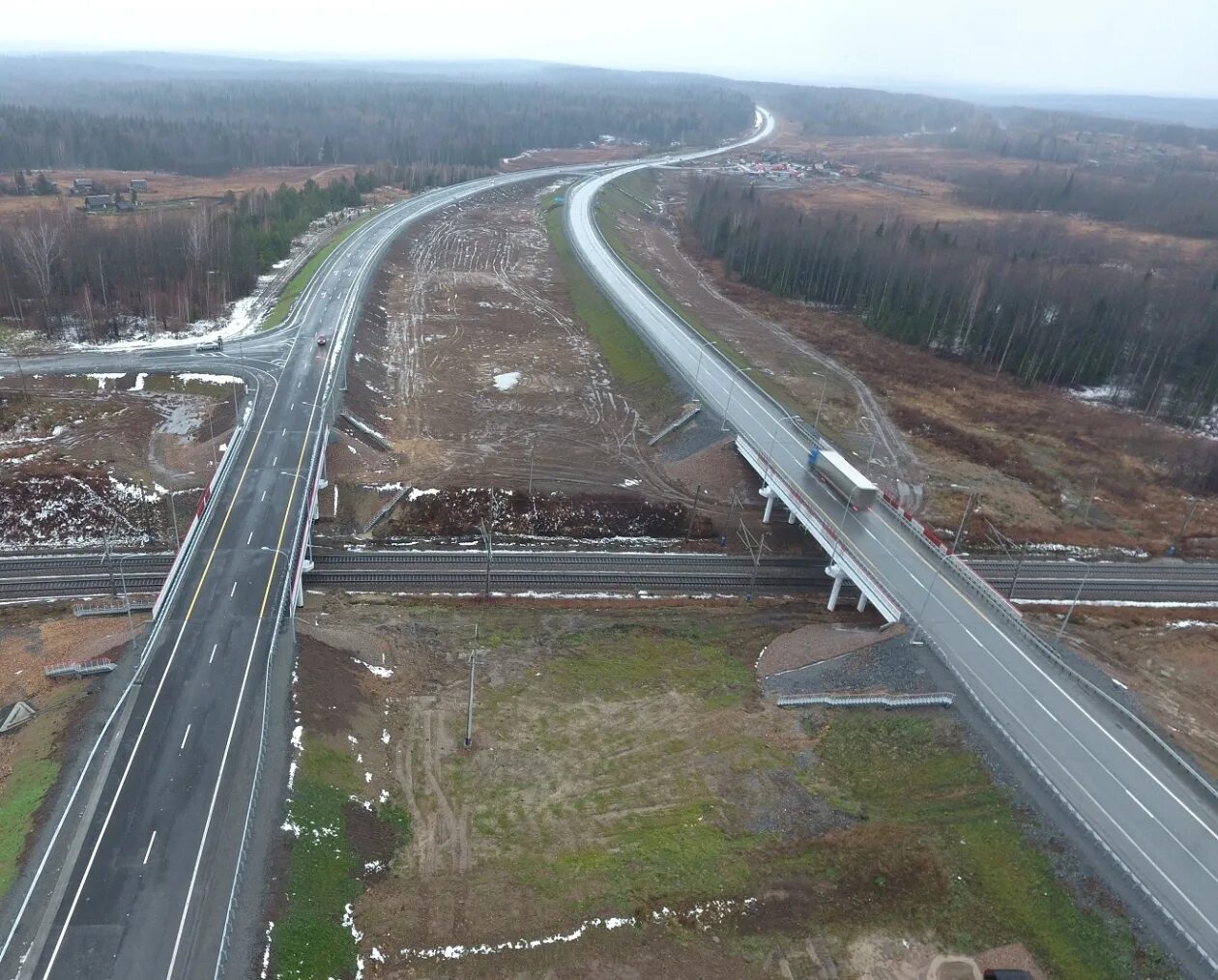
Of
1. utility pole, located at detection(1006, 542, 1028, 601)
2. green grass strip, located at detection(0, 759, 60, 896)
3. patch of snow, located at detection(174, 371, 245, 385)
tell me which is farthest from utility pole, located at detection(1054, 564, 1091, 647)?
patch of snow, located at detection(174, 371, 245, 385)

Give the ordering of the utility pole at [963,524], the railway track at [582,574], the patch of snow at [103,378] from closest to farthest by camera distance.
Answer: the railway track at [582,574] → the utility pole at [963,524] → the patch of snow at [103,378]

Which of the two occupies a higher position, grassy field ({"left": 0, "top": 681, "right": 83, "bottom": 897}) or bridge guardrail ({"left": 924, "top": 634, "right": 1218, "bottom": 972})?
bridge guardrail ({"left": 924, "top": 634, "right": 1218, "bottom": 972})

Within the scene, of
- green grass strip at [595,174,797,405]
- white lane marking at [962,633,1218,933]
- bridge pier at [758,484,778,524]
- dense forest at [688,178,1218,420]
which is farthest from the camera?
dense forest at [688,178,1218,420]

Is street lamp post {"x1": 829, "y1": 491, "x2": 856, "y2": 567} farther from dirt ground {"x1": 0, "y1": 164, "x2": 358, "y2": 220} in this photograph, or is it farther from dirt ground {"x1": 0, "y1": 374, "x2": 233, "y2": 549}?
dirt ground {"x1": 0, "y1": 164, "x2": 358, "y2": 220}

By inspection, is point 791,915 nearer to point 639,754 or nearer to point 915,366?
point 639,754

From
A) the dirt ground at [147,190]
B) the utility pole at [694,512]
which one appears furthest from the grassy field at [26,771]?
the dirt ground at [147,190]

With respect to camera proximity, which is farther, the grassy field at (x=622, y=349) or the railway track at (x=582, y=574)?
the grassy field at (x=622, y=349)

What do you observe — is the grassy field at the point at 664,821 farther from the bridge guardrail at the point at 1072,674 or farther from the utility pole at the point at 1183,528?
the utility pole at the point at 1183,528

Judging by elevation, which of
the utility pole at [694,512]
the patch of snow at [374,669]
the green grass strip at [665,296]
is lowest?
the patch of snow at [374,669]
